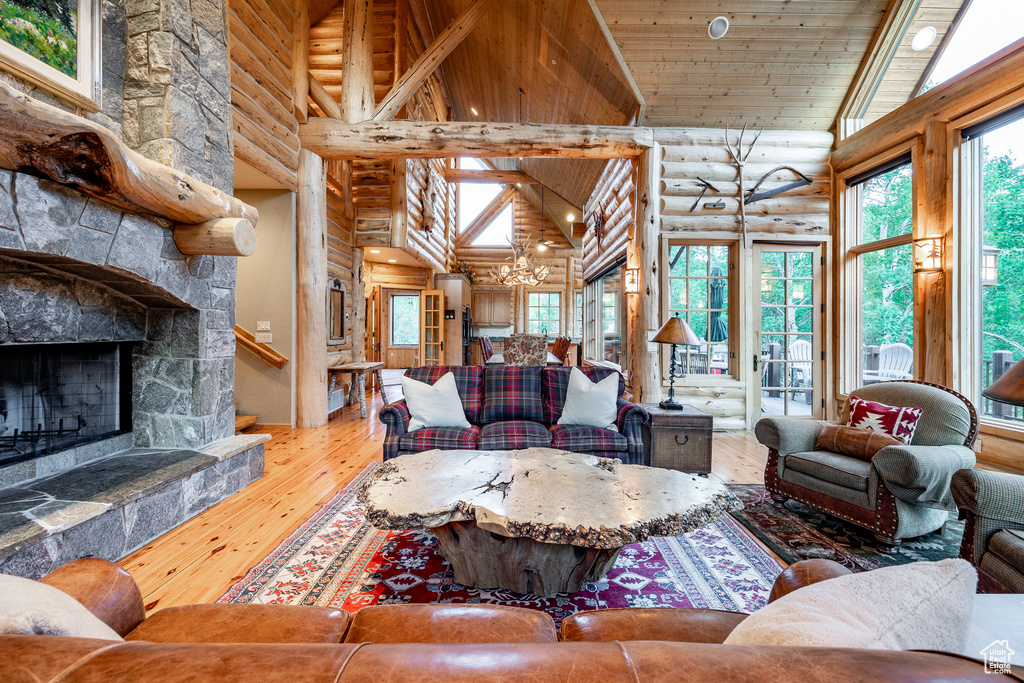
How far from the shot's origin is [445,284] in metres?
10.0

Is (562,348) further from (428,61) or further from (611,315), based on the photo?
(428,61)

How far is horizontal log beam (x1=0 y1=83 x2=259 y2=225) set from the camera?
1.60 metres

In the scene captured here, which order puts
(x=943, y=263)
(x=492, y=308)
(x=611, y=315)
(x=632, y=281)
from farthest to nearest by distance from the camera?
(x=492, y=308), (x=611, y=315), (x=632, y=281), (x=943, y=263)

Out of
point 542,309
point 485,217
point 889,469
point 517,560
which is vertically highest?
point 485,217

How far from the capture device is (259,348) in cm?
480

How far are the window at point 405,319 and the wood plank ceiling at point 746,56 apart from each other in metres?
7.63

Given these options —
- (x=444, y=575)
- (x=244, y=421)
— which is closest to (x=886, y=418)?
(x=444, y=575)

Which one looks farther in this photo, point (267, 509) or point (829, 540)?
point (267, 509)

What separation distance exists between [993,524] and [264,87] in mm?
6133

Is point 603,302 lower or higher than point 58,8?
lower

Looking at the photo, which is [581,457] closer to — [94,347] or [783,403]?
[94,347]

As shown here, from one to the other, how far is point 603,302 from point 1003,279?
5323 millimetres

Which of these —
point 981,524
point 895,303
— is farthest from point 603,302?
point 981,524

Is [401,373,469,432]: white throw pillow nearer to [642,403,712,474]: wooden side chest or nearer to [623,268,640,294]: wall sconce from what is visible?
[642,403,712,474]: wooden side chest
